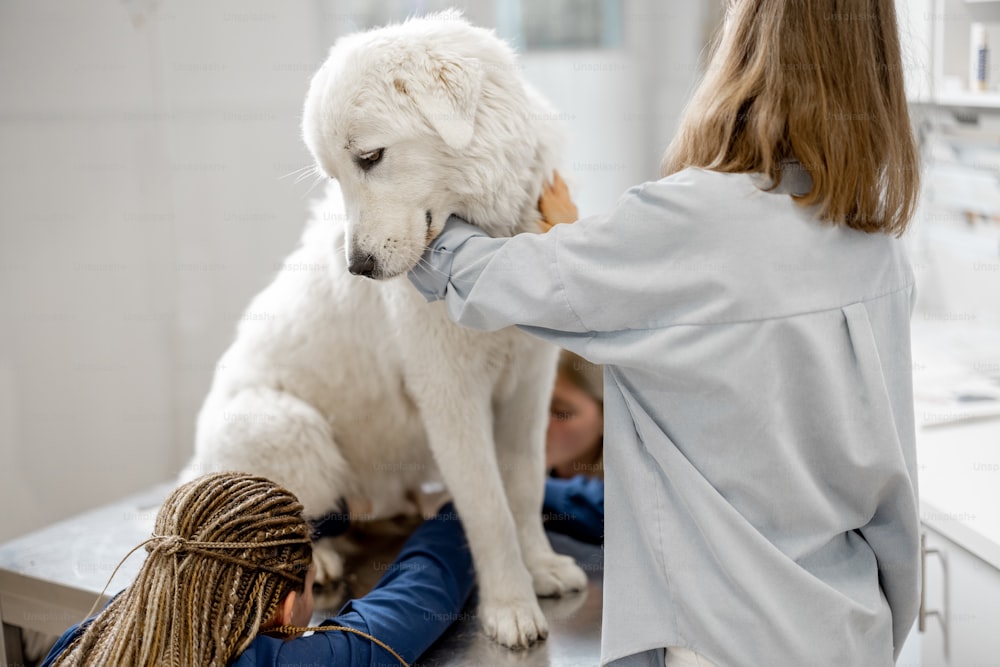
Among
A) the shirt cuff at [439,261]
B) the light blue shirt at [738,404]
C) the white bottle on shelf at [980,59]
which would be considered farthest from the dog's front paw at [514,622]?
the white bottle on shelf at [980,59]

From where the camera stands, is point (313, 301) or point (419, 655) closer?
point (419, 655)

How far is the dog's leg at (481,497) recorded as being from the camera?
1587 millimetres

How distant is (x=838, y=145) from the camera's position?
109cm

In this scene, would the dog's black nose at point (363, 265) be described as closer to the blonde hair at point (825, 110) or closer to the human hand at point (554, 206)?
the human hand at point (554, 206)

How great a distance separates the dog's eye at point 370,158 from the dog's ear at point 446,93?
96 mm

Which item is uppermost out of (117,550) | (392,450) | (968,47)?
(968,47)

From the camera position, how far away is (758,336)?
1098 mm

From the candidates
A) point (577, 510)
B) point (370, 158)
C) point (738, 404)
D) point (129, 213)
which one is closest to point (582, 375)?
point (577, 510)

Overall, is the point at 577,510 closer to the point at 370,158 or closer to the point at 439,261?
the point at 439,261

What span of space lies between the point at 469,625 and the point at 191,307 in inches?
71.5

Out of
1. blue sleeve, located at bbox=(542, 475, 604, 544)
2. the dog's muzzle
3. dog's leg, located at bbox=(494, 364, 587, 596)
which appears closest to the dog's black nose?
the dog's muzzle

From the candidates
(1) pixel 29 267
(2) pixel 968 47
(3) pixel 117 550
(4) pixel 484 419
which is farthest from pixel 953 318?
(1) pixel 29 267

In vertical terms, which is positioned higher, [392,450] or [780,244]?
[780,244]

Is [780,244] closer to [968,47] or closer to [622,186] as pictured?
[968,47]
